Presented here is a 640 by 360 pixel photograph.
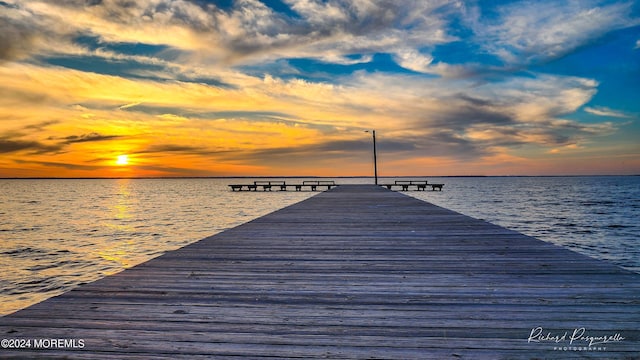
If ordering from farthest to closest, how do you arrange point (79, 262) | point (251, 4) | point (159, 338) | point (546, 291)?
point (251, 4)
point (79, 262)
point (546, 291)
point (159, 338)

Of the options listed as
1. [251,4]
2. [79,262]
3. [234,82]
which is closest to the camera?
[79,262]

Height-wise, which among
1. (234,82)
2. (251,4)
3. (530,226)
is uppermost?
(251,4)

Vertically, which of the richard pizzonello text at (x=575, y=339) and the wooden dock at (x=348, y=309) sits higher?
the wooden dock at (x=348, y=309)

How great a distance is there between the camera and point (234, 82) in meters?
20.6

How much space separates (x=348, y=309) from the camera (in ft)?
10.5

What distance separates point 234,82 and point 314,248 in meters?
16.6

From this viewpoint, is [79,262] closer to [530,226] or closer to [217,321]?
[217,321]

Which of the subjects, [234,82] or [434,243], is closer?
[434,243]

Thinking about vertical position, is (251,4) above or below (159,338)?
above

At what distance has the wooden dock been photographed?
2.48 meters

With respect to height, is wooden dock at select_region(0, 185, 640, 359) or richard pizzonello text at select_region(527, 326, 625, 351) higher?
wooden dock at select_region(0, 185, 640, 359)

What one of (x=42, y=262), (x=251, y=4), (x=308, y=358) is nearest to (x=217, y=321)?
(x=308, y=358)

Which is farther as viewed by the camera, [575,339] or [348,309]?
[348,309]

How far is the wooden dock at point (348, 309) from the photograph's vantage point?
2479mm
